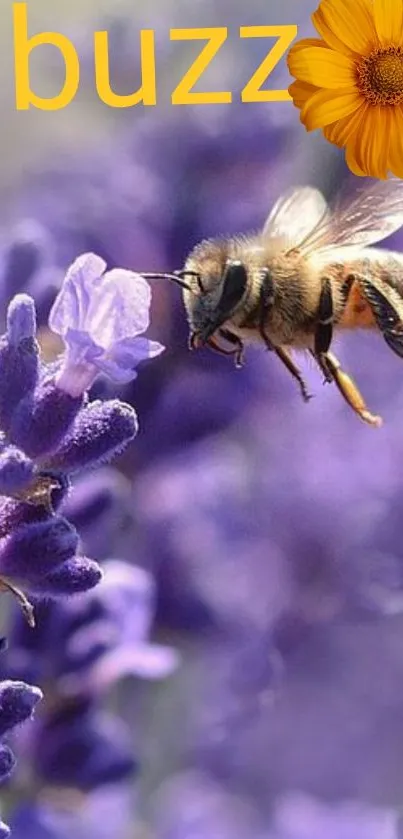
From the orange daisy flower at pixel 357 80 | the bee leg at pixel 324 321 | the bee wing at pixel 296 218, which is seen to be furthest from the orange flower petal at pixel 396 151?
the bee leg at pixel 324 321

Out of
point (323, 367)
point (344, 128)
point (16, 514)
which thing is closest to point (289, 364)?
point (323, 367)

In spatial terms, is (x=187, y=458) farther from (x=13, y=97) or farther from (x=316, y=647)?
(x=13, y=97)

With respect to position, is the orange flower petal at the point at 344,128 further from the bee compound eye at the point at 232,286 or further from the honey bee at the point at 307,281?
the bee compound eye at the point at 232,286

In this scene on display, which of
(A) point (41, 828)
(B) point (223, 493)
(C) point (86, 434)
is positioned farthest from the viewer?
(B) point (223, 493)

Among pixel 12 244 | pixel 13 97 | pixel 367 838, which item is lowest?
pixel 367 838

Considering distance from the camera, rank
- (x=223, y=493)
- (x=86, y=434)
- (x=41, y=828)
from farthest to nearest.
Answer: (x=223, y=493), (x=41, y=828), (x=86, y=434)

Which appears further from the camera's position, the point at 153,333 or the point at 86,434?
the point at 153,333

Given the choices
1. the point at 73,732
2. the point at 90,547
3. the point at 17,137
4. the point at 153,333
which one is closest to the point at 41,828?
the point at 73,732
